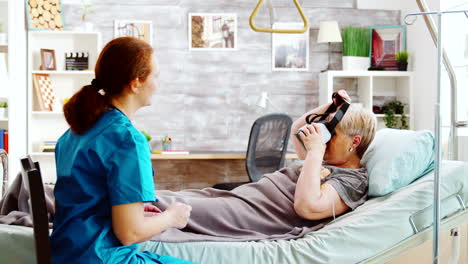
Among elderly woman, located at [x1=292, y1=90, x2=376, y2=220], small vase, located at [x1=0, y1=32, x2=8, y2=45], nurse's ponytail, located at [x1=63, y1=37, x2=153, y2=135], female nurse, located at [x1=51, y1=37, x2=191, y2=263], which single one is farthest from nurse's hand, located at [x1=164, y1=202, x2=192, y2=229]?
small vase, located at [x1=0, y1=32, x2=8, y2=45]

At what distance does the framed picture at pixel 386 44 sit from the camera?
5043 mm

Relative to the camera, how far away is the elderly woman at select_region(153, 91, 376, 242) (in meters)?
2.01

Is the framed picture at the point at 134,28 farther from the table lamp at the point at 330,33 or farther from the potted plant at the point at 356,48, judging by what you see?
the potted plant at the point at 356,48

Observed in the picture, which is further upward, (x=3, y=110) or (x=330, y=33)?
(x=330, y=33)

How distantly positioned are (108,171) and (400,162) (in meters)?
1.16

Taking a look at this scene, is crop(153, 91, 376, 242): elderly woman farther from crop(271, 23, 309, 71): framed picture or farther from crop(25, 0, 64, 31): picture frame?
crop(25, 0, 64, 31): picture frame

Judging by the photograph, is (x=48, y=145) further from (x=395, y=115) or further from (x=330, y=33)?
(x=395, y=115)

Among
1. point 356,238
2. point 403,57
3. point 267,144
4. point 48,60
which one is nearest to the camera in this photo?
point 356,238

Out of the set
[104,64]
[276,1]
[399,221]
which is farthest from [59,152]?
[276,1]

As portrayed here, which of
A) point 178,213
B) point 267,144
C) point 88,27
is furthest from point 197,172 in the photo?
point 178,213

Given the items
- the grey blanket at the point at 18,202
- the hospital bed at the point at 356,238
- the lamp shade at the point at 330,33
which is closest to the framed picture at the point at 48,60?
the lamp shade at the point at 330,33

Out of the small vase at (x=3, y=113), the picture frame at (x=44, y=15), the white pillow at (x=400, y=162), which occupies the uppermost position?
the picture frame at (x=44, y=15)

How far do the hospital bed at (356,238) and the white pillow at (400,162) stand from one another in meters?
0.07

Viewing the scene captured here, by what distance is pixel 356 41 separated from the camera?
5008 millimetres
